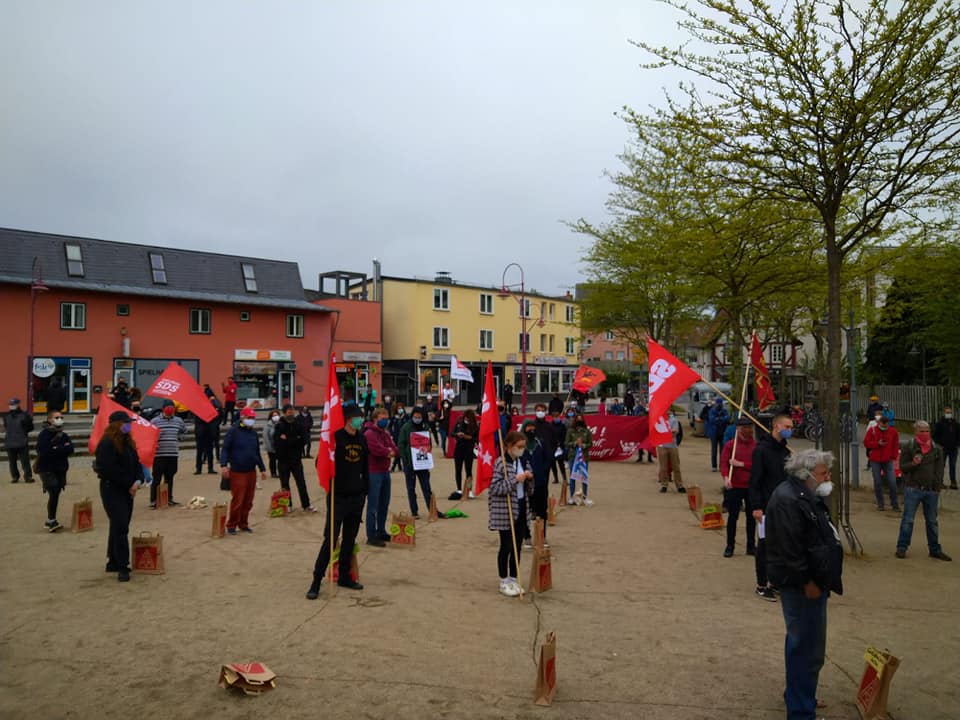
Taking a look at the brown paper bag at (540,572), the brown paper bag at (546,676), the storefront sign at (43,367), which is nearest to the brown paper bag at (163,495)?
the brown paper bag at (540,572)

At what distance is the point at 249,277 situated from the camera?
39188mm

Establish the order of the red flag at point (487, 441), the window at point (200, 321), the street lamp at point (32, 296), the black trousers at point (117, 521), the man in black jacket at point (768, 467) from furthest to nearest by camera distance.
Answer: the window at point (200, 321) < the street lamp at point (32, 296) < the red flag at point (487, 441) < the black trousers at point (117, 521) < the man in black jacket at point (768, 467)

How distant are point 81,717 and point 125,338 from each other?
32.3m

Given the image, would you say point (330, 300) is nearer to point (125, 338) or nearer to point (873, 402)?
point (125, 338)

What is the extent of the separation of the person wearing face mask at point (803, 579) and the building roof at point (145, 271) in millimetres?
33615

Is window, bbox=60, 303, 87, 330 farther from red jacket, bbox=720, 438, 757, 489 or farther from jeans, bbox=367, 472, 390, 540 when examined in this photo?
red jacket, bbox=720, 438, 757, 489

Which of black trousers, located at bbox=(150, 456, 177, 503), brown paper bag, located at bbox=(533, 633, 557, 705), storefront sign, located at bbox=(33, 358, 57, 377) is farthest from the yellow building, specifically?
brown paper bag, located at bbox=(533, 633, 557, 705)

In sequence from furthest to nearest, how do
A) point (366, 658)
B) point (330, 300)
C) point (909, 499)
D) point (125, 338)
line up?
point (330, 300), point (125, 338), point (909, 499), point (366, 658)

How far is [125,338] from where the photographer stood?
33781 mm

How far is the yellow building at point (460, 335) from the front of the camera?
49.2 metres

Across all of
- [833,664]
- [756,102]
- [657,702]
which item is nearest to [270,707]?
[657,702]

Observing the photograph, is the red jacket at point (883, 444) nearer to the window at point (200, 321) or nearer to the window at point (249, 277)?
the window at point (200, 321)

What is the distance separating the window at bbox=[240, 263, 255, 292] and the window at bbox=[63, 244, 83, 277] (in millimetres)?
7954

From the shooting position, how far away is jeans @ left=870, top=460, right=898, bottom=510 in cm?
1345
